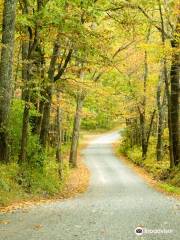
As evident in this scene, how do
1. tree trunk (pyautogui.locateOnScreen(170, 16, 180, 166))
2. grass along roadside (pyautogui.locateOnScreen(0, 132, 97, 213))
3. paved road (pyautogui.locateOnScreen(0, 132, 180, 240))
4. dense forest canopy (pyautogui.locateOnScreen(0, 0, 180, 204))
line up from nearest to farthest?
1. paved road (pyautogui.locateOnScreen(0, 132, 180, 240))
2. grass along roadside (pyautogui.locateOnScreen(0, 132, 97, 213))
3. dense forest canopy (pyautogui.locateOnScreen(0, 0, 180, 204))
4. tree trunk (pyautogui.locateOnScreen(170, 16, 180, 166))

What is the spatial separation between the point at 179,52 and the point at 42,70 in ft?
20.7

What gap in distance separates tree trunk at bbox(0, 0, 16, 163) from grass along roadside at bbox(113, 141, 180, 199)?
6588 mm

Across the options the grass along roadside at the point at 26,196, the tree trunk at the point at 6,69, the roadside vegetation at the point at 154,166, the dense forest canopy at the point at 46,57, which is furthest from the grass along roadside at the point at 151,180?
the tree trunk at the point at 6,69

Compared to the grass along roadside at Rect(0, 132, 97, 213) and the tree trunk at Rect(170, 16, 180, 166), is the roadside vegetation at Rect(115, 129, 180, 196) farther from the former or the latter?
the grass along roadside at Rect(0, 132, 97, 213)

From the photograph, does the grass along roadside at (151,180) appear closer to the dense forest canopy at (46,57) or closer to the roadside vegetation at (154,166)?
the roadside vegetation at (154,166)

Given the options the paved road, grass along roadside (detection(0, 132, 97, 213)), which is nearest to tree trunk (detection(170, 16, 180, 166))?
grass along roadside (detection(0, 132, 97, 213))

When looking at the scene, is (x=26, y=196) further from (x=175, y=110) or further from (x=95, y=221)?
(x=175, y=110)

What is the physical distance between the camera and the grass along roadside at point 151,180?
65.4 feet

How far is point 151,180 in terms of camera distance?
2670 cm

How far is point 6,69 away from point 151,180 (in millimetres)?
13123

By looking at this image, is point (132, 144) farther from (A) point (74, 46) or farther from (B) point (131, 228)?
(B) point (131, 228)

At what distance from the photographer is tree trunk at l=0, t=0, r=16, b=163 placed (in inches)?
634

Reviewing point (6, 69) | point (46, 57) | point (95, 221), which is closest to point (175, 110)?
point (46, 57)

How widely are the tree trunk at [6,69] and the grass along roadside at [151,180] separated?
21.6 ft
